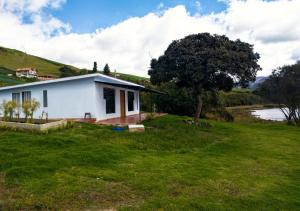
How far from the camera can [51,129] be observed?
13.0 meters

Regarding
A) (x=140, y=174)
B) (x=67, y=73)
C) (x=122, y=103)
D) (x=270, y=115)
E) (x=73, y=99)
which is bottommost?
(x=140, y=174)

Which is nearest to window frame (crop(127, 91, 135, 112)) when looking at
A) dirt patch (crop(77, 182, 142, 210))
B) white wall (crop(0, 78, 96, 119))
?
white wall (crop(0, 78, 96, 119))

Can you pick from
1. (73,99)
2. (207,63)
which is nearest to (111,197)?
(207,63)

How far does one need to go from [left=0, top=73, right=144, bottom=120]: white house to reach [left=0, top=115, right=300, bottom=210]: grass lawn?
16.8 ft

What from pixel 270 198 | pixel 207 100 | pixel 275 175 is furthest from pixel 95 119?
pixel 207 100

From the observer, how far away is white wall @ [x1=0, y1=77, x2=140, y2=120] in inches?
686

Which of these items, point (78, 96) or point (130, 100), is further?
point (130, 100)

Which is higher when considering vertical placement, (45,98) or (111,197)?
(45,98)

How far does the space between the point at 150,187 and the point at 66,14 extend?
639 inches

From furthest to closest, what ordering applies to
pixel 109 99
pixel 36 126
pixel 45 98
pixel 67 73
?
pixel 67 73
pixel 45 98
pixel 109 99
pixel 36 126

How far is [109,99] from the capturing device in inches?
755

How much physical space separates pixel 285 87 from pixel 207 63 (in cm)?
952

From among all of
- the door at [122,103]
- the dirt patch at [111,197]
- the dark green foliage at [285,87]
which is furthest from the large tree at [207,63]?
the dirt patch at [111,197]

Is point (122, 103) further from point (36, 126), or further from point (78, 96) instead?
point (36, 126)
